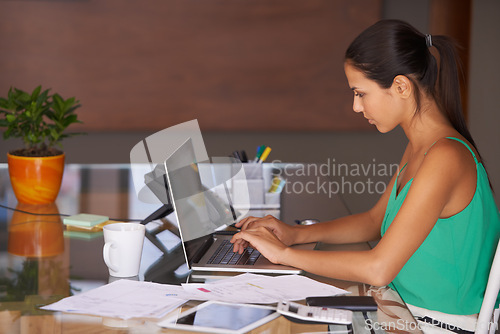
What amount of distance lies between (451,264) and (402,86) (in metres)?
0.43

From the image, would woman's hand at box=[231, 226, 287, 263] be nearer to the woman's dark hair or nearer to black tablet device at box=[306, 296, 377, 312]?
black tablet device at box=[306, 296, 377, 312]

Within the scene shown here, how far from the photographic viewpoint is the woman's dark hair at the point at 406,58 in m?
1.39

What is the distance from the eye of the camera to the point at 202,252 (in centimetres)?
141

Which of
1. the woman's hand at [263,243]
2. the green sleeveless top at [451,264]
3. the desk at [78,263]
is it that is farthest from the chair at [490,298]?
the woman's hand at [263,243]

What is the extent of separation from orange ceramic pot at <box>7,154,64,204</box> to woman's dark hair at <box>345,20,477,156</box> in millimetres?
1009

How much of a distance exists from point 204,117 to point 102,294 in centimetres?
272

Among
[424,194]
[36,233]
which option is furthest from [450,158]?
[36,233]

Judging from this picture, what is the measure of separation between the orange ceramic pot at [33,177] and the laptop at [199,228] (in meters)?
0.52

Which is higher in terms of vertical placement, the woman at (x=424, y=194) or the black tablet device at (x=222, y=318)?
the woman at (x=424, y=194)

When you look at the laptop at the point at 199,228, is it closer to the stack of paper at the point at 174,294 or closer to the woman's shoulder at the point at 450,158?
the stack of paper at the point at 174,294

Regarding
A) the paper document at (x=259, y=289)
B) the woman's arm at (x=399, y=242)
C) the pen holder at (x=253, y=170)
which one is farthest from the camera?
the pen holder at (x=253, y=170)

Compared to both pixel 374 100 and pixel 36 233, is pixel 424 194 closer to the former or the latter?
pixel 374 100

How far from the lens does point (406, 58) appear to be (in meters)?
1.40

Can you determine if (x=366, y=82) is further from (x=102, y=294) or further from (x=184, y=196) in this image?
(x=102, y=294)
